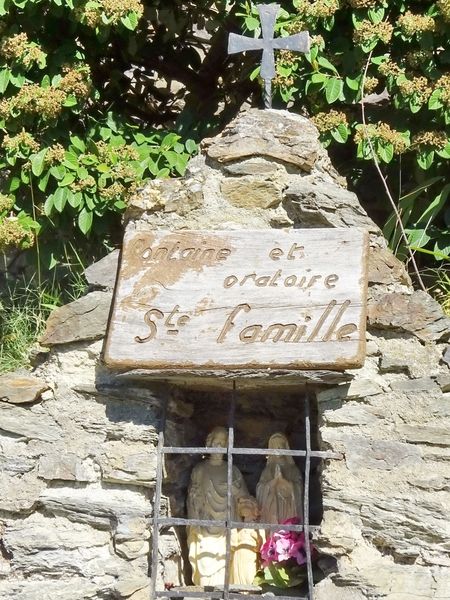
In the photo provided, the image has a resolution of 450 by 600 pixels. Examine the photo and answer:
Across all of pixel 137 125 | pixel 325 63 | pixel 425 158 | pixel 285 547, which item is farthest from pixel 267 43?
pixel 285 547

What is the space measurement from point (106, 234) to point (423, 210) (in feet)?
4.71

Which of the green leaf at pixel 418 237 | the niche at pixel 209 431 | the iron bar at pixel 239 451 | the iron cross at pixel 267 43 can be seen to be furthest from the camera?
the green leaf at pixel 418 237

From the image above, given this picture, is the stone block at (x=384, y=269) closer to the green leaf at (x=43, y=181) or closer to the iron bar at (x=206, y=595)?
the iron bar at (x=206, y=595)

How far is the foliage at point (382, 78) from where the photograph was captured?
471 cm

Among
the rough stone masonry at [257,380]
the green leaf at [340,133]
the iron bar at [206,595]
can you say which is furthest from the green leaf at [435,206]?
the iron bar at [206,595]

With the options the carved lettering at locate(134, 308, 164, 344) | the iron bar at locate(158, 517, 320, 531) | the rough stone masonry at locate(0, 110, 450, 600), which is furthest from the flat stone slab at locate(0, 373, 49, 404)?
the iron bar at locate(158, 517, 320, 531)

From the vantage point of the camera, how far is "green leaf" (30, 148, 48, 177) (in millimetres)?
4762

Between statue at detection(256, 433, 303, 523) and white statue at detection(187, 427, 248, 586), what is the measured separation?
0.31 ft

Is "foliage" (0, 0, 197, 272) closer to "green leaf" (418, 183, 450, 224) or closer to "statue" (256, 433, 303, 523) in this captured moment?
"green leaf" (418, 183, 450, 224)

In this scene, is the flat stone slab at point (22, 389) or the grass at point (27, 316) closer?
the flat stone slab at point (22, 389)

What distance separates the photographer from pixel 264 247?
4000 mm

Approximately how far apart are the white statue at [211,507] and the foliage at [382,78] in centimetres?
127

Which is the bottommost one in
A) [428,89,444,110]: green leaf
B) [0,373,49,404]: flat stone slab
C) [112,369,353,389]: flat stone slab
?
[0,373,49,404]: flat stone slab

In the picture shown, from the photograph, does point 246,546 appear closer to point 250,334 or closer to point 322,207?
point 250,334
